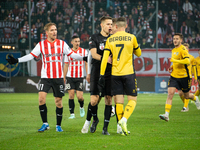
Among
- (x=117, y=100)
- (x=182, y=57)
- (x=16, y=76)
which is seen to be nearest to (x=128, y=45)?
(x=117, y=100)

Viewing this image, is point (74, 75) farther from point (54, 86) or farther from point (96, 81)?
point (96, 81)

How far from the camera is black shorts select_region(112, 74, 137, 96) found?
5.59m

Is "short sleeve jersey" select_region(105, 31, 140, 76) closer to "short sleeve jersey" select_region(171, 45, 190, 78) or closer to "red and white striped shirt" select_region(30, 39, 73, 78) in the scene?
"red and white striped shirt" select_region(30, 39, 73, 78)

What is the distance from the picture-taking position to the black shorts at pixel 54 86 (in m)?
6.34

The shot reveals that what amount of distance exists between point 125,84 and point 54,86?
1613 millimetres

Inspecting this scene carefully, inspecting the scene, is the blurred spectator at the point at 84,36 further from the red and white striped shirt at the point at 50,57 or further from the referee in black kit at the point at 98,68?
the referee in black kit at the point at 98,68

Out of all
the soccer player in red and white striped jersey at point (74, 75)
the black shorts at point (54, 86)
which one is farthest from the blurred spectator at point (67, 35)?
the black shorts at point (54, 86)

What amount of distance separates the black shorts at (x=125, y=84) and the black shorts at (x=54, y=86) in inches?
49.2

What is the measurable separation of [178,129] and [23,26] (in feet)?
55.7

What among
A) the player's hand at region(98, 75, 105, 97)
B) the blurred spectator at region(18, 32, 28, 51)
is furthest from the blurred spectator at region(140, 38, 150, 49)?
the player's hand at region(98, 75, 105, 97)

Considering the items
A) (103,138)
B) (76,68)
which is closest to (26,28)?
(76,68)

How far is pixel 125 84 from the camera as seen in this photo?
18.5 ft

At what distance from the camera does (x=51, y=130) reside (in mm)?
6582

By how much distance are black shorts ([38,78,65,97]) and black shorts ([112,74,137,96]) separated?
4.10 ft
